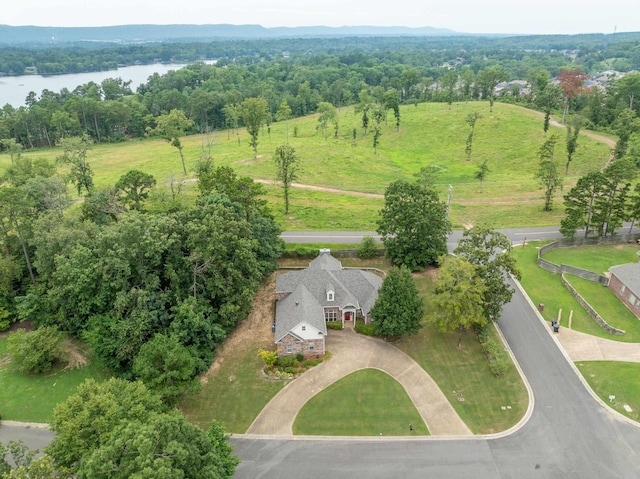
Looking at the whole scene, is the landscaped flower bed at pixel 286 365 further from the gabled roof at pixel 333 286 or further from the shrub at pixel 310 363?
Answer: the gabled roof at pixel 333 286

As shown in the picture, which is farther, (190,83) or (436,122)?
(190,83)

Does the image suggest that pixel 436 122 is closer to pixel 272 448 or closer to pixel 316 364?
pixel 316 364

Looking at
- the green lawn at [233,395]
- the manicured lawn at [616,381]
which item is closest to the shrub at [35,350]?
the green lawn at [233,395]

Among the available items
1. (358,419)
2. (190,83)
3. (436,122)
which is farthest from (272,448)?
(190,83)

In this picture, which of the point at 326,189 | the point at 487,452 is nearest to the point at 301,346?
the point at 487,452

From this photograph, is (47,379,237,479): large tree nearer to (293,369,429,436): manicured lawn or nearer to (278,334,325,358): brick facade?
(293,369,429,436): manicured lawn

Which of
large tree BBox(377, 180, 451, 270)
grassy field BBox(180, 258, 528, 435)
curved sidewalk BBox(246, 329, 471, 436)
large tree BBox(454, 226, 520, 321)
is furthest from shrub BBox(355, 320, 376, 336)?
large tree BBox(377, 180, 451, 270)
